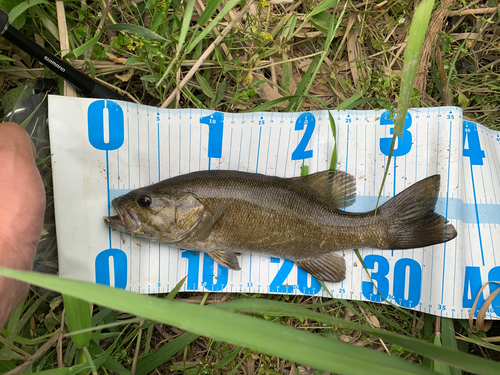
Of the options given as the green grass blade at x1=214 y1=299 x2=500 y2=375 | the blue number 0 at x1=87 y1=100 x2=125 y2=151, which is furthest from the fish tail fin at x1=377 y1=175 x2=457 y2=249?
the blue number 0 at x1=87 y1=100 x2=125 y2=151

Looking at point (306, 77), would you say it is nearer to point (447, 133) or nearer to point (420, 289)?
point (447, 133)

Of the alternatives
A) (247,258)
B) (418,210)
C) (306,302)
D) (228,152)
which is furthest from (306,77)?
(306,302)

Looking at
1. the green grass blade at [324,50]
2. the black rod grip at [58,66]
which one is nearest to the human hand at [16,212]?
the black rod grip at [58,66]

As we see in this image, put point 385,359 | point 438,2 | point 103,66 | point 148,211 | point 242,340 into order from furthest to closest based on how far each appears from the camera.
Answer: point 438,2
point 103,66
point 148,211
point 385,359
point 242,340

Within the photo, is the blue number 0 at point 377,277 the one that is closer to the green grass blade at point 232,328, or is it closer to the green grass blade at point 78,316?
the green grass blade at point 232,328

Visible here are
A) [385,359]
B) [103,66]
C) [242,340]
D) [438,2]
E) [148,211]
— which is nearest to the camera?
[242,340]

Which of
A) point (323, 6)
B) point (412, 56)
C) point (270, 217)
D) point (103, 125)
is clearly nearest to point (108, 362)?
point (270, 217)

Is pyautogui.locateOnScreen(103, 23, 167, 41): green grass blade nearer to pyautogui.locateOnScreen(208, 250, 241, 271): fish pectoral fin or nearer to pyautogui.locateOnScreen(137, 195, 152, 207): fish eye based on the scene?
pyautogui.locateOnScreen(137, 195, 152, 207): fish eye
